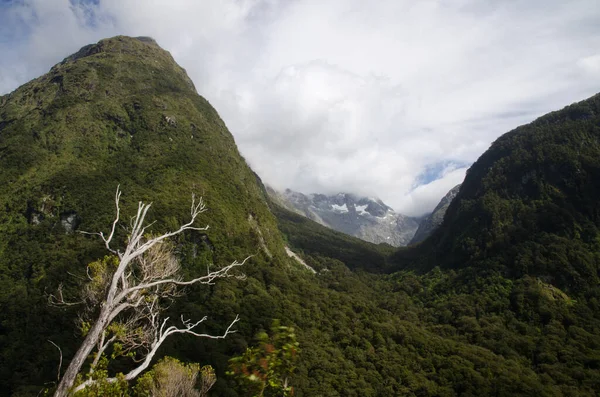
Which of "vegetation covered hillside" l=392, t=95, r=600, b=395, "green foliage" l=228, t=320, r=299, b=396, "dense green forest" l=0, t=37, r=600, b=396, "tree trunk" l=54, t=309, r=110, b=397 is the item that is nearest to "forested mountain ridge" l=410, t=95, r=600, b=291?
"vegetation covered hillside" l=392, t=95, r=600, b=395

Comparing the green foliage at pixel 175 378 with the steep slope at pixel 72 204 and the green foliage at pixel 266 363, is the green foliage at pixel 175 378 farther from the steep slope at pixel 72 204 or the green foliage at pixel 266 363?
the steep slope at pixel 72 204

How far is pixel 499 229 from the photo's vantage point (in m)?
189

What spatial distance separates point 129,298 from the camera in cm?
1051

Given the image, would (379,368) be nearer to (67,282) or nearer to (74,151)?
(67,282)

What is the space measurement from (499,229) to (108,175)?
676ft

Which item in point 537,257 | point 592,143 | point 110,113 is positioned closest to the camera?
point 537,257

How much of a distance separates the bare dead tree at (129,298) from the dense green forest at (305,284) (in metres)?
63.2

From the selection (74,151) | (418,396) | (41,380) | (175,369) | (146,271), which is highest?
(74,151)

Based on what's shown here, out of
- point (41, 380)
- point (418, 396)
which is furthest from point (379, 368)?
point (41, 380)

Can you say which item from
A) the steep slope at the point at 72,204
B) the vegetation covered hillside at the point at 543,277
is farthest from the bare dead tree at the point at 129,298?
the vegetation covered hillside at the point at 543,277

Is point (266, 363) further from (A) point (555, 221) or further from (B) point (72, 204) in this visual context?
(A) point (555, 221)

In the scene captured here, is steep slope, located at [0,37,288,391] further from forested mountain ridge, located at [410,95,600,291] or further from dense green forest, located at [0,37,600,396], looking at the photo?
forested mountain ridge, located at [410,95,600,291]

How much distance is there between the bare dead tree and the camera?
9.41 meters

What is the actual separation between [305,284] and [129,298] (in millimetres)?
→ 163090
